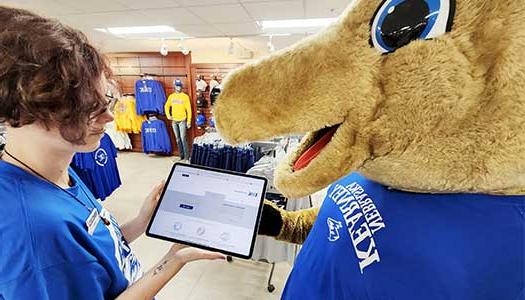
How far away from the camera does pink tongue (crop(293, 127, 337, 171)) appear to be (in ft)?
1.44

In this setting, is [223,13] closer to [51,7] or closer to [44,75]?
[51,7]

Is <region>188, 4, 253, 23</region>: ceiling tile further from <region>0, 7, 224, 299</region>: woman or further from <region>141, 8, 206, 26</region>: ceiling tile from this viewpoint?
<region>0, 7, 224, 299</region>: woman

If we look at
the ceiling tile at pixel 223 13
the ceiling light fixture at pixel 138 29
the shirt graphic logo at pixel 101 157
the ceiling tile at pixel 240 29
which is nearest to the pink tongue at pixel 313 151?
the shirt graphic logo at pixel 101 157

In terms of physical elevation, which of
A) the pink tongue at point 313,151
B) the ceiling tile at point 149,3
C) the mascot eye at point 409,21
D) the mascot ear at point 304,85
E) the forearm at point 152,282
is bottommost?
the forearm at point 152,282

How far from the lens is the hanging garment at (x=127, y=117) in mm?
5199

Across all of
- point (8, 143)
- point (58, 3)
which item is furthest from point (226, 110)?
point (58, 3)

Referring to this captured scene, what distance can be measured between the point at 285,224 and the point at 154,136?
4.95 meters

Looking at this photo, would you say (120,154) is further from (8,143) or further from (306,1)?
(8,143)

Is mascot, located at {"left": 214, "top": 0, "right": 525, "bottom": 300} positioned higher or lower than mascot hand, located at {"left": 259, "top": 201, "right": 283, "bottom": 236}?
higher

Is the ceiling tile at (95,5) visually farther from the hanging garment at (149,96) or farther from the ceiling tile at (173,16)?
the hanging garment at (149,96)

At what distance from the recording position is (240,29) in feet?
12.6

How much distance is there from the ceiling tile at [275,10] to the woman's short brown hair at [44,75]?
101 inches

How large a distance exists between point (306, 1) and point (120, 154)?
15.6 feet

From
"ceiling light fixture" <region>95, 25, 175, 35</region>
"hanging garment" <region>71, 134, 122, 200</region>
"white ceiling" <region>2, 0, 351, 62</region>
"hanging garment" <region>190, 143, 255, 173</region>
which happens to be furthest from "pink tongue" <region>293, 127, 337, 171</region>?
"ceiling light fixture" <region>95, 25, 175, 35</region>
